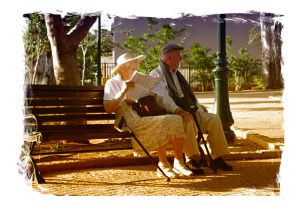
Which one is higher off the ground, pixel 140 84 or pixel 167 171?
pixel 140 84

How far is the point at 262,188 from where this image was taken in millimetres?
4219

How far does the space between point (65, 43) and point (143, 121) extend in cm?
224

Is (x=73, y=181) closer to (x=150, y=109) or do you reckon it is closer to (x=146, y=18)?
(x=150, y=109)

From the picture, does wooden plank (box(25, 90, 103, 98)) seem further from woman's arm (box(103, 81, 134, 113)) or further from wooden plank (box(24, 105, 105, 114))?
woman's arm (box(103, 81, 134, 113))

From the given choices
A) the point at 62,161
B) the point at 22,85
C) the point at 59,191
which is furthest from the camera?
the point at 62,161

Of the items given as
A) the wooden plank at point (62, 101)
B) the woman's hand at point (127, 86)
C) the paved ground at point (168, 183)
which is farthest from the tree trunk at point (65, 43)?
the woman's hand at point (127, 86)

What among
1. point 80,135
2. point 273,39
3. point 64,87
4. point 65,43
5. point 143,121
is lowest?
point 80,135

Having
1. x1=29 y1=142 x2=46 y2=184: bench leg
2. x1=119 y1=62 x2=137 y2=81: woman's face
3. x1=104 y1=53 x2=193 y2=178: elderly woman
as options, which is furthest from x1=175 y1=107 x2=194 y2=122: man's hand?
x1=29 y1=142 x2=46 y2=184: bench leg

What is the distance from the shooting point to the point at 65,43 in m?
6.20

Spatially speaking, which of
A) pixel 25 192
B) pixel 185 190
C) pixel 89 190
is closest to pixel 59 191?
pixel 89 190

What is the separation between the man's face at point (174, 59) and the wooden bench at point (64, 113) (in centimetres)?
81

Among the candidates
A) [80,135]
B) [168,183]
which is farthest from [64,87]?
[168,183]

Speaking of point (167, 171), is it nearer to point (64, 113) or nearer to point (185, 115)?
point (185, 115)

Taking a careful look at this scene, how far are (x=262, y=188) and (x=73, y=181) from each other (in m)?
1.89
